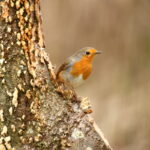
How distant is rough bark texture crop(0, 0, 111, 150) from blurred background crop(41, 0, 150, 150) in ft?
13.7

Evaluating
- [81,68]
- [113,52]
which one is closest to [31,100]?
[81,68]

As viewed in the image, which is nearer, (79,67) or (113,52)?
(79,67)

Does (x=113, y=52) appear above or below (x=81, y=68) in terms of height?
above

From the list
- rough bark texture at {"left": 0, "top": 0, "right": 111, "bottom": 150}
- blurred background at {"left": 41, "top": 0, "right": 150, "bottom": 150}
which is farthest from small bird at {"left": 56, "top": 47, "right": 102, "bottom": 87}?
blurred background at {"left": 41, "top": 0, "right": 150, "bottom": 150}

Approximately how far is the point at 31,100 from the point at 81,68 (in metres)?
1.87

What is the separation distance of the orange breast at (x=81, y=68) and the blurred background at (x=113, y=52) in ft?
8.05

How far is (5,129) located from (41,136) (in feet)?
0.79

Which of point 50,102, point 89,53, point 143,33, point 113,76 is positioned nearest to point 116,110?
point 113,76

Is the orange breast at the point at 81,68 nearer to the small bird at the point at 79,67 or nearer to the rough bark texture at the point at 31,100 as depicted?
the small bird at the point at 79,67

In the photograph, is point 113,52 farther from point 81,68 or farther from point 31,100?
point 31,100

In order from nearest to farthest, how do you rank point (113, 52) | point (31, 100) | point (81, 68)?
point (31, 100) < point (81, 68) < point (113, 52)

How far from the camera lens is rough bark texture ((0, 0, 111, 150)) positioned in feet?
13.1

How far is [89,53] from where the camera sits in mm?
6035

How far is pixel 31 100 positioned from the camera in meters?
4.07
